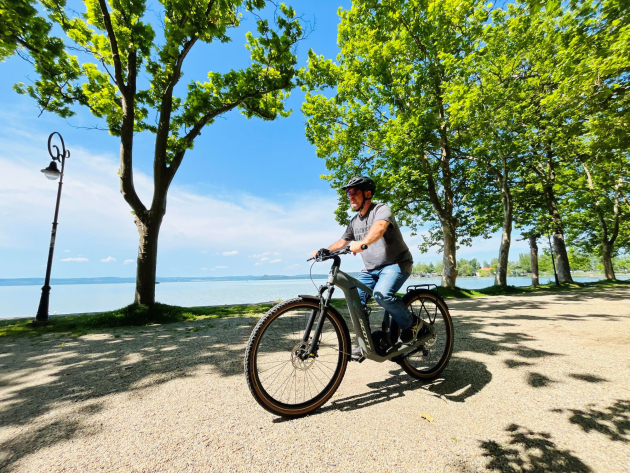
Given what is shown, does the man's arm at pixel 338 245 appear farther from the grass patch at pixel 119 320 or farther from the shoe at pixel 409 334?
the grass patch at pixel 119 320

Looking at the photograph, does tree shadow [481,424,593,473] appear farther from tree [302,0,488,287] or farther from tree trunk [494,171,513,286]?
tree trunk [494,171,513,286]

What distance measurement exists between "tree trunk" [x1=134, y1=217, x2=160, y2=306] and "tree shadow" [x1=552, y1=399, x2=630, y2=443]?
30.1 ft

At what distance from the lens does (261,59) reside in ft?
31.4

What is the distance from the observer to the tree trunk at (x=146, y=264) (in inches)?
313

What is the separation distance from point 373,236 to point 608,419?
8.22 ft

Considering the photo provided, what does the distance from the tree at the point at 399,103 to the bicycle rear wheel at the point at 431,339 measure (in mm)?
10266

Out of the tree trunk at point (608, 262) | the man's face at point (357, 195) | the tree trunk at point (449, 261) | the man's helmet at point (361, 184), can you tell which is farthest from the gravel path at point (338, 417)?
the tree trunk at point (608, 262)

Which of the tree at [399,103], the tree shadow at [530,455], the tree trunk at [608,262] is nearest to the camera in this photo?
the tree shadow at [530,455]

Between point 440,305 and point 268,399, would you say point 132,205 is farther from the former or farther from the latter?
point 440,305

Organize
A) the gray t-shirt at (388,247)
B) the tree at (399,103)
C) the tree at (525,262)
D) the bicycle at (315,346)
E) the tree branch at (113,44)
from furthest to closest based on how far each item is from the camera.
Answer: the tree at (525,262), the tree at (399,103), the tree branch at (113,44), the gray t-shirt at (388,247), the bicycle at (315,346)

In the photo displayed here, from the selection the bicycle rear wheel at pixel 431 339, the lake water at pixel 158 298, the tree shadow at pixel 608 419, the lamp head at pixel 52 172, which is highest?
the lamp head at pixel 52 172

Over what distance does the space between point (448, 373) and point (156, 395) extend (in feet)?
11.3

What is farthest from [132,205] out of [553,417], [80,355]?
[553,417]

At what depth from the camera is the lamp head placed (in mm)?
8148
